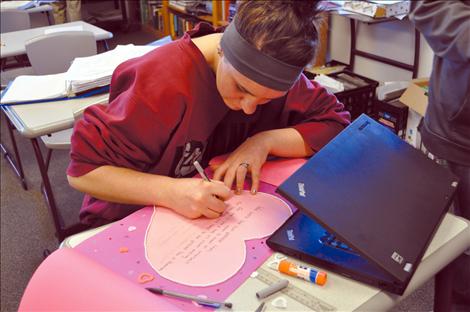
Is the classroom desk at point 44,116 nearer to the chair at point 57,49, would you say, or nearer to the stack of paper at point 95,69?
the stack of paper at point 95,69

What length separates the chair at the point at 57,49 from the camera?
2.36 metres

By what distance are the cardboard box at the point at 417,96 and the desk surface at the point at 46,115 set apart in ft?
5.09

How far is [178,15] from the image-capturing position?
4391 millimetres

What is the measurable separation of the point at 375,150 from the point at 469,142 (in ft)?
1.98

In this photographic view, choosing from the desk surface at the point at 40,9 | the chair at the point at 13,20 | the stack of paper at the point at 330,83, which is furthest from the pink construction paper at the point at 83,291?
the desk surface at the point at 40,9

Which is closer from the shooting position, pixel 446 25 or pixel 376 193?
pixel 376 193

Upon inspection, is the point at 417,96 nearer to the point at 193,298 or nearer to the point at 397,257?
the point at 397,257

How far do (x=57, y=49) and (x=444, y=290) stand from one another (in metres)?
2.13

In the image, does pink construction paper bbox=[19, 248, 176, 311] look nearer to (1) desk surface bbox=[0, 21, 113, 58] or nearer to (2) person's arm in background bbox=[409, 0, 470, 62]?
(2) person's arm in background bbox=[409, 0, 470, 62]

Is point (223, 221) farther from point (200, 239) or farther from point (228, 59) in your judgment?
point (228, 59)

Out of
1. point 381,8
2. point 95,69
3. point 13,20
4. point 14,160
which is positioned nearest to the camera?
point 95,69

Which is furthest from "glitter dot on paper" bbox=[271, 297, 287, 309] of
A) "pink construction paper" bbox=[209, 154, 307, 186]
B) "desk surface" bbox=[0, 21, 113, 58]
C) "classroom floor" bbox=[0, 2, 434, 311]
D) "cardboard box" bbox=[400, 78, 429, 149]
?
"desk surface" bbox=[0, 21, 113, 58]

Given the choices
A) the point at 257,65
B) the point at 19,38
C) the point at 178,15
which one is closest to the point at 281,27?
the point at 257,65

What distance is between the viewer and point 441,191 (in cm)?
89
